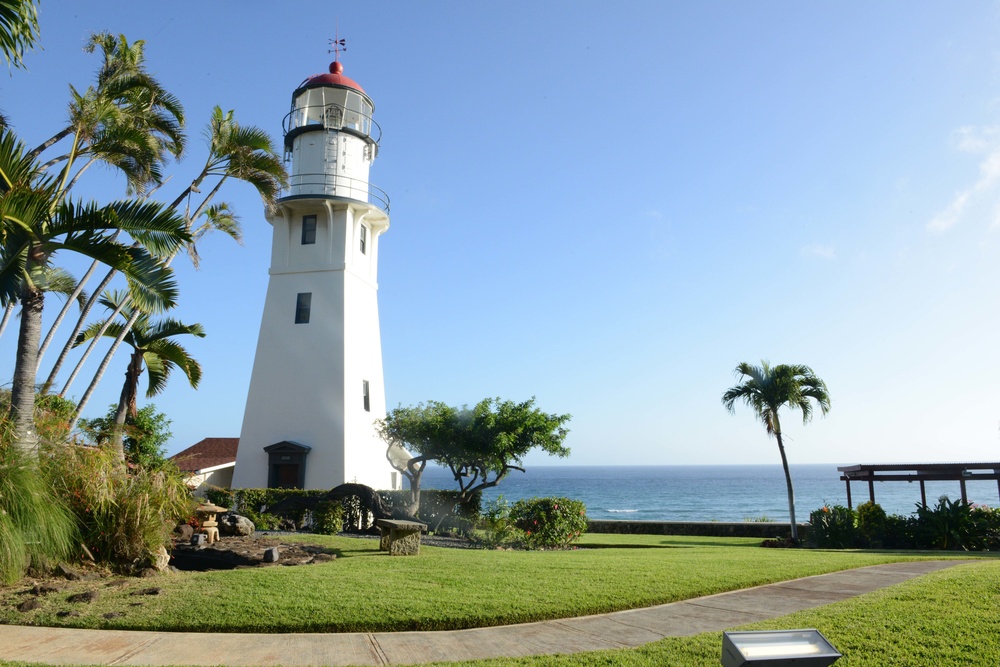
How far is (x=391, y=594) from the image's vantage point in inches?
314

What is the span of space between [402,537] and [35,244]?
7.55 meters

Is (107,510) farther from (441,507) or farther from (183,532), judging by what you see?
(441,507)

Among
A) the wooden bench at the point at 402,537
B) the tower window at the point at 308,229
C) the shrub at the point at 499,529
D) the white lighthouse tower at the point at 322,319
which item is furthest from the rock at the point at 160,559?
the tower window at the point at 308,229

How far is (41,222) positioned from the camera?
9.88 metres

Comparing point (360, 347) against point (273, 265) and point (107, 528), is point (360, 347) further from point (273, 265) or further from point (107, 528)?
point (107, 528)

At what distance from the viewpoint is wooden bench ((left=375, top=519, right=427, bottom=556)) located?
12.4 m

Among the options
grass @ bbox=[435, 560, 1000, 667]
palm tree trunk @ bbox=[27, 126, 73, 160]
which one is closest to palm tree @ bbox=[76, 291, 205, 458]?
palm tree trunk @ bbox=[27, 126, 73, 160]

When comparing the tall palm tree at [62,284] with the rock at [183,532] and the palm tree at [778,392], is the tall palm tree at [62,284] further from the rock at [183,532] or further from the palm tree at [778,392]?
the palm tree at [778,392]

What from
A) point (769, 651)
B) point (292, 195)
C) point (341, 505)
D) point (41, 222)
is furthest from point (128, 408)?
point (769, 651)

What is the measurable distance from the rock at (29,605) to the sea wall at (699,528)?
2103 cm

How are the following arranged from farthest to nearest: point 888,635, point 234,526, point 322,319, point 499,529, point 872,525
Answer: point 322,319
point 872,525
point 499,529
point 234,526
point 888,635

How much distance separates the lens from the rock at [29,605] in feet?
23.1

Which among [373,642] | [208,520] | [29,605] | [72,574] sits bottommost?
[373,642]

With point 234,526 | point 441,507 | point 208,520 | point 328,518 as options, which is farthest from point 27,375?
point 441,507
